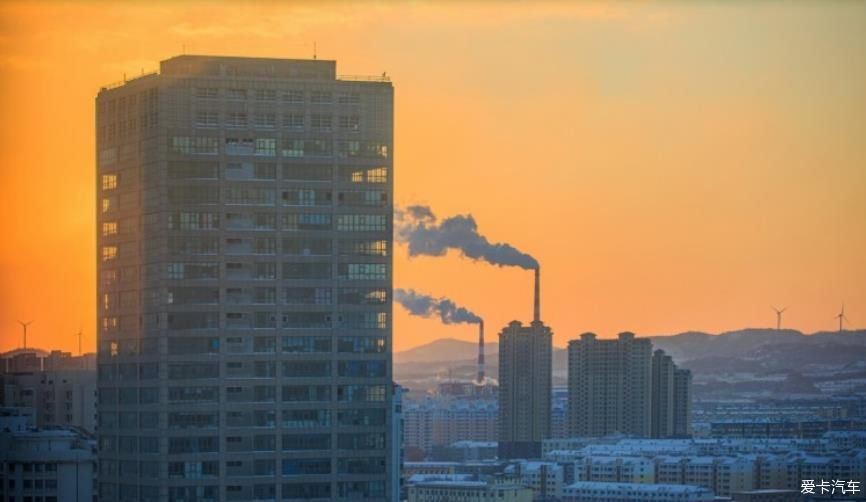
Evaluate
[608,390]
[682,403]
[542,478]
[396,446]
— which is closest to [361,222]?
[396,446]

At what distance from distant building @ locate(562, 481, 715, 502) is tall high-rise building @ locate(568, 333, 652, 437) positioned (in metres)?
13.0

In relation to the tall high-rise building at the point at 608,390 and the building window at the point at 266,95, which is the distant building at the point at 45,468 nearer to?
the building window at the point at 266,95

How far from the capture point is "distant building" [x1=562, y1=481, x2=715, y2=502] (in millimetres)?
30172

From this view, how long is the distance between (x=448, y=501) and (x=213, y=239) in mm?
15184

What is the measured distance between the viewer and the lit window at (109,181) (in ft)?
43.5

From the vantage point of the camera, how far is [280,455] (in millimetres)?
12867

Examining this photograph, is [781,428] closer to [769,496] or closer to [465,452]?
[465,452]

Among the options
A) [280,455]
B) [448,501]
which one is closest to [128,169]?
[280,455]

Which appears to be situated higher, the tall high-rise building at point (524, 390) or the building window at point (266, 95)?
the building window at point (266, 95)

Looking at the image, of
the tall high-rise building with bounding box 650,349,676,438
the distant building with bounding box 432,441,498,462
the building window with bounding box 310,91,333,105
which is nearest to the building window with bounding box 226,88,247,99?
the building window with bounding box 310,91,333,105

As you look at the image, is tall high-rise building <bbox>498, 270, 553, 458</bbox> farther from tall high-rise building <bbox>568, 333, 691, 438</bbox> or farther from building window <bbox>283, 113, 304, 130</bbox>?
building window <bbox>283, 113, 304, 130</bbox>

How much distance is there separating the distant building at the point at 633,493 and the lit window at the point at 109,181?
17692mm

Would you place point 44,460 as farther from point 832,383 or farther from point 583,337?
point 832,383

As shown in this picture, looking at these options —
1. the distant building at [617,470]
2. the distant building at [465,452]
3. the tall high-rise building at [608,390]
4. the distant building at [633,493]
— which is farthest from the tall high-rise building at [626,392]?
the distant building at [633,493]
